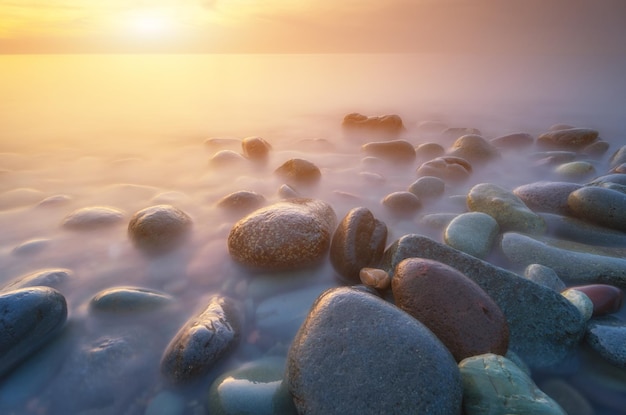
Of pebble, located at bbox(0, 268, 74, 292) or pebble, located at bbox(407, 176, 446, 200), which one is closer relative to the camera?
pebble, located at bbox(0, 268, 74, 292)

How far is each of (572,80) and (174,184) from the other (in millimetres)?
22028

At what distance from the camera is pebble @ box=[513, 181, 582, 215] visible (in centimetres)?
399

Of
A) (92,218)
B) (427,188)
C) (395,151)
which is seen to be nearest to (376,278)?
(427,188)

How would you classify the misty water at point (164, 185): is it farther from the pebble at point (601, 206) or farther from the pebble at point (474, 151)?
the pebble at point (601, 206)

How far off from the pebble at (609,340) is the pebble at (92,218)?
4.00m

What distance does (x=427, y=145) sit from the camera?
667 centimetres

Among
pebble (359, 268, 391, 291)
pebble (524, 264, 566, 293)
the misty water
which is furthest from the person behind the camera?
pebble (524, 264, 566, 293)

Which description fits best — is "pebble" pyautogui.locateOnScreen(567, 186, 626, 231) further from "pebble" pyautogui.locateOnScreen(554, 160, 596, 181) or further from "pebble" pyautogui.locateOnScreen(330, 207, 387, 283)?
"pebble" pyautogui.locateOnScreen(330, 207, 387, 283)

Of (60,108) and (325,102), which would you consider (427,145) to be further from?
(60,108)

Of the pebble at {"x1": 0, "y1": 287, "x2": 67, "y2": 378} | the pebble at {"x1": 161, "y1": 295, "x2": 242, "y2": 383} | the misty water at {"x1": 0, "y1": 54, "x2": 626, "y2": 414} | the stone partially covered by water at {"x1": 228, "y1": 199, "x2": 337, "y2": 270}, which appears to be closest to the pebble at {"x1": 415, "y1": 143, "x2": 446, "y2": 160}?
the misty water at {"x1": 0, "y1": 54, "x2": 626, "y2": 414}

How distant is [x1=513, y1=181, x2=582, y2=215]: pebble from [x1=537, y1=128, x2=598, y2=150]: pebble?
3.69 metres

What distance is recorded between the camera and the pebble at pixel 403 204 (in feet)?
13.9

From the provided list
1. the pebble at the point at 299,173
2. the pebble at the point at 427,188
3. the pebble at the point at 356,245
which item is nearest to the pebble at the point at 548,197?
the pebble at the point at 427,188

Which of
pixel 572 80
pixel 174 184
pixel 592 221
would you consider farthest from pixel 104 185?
pixel 572 80
